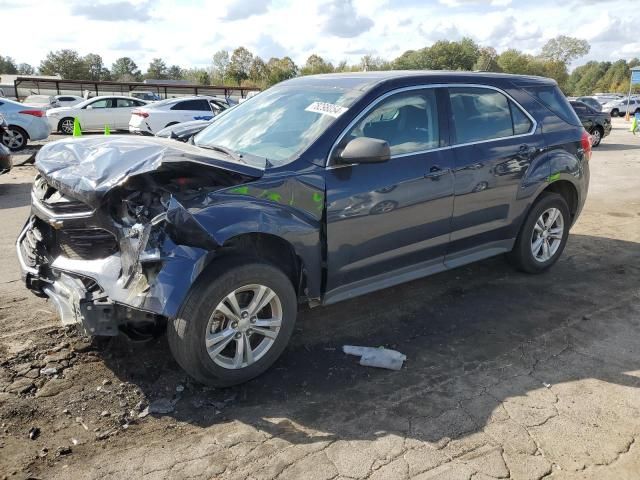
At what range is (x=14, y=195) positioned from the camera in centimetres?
927

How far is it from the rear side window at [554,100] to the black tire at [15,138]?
14.1 m

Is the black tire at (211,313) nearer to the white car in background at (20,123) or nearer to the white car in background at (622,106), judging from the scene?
the white car in background at (20,123)

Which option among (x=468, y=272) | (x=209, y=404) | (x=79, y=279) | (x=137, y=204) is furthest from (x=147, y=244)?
(x=468, y=272)

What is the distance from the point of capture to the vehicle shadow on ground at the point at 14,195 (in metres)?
8.53

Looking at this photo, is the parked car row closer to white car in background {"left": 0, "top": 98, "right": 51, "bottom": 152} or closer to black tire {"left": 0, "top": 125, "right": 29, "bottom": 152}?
white car in background {"left": 0, "top": 98, "right": 51, "bottom": 152}

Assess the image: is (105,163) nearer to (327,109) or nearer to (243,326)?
(243,326)

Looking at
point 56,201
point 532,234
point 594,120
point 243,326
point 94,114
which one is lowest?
point 243,326

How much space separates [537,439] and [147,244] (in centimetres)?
246

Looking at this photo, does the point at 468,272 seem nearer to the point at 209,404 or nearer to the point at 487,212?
the point at 487,212

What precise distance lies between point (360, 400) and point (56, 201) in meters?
2.35

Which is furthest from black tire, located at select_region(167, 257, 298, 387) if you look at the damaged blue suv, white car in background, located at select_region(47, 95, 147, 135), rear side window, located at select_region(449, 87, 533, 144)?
white car in background, located at select_region(47, 95, 147, 135)

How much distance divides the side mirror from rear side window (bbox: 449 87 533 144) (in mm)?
1101

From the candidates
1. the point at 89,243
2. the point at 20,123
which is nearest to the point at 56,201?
the point at 89,243

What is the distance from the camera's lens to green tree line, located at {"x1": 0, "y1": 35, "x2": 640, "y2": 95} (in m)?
72.7
